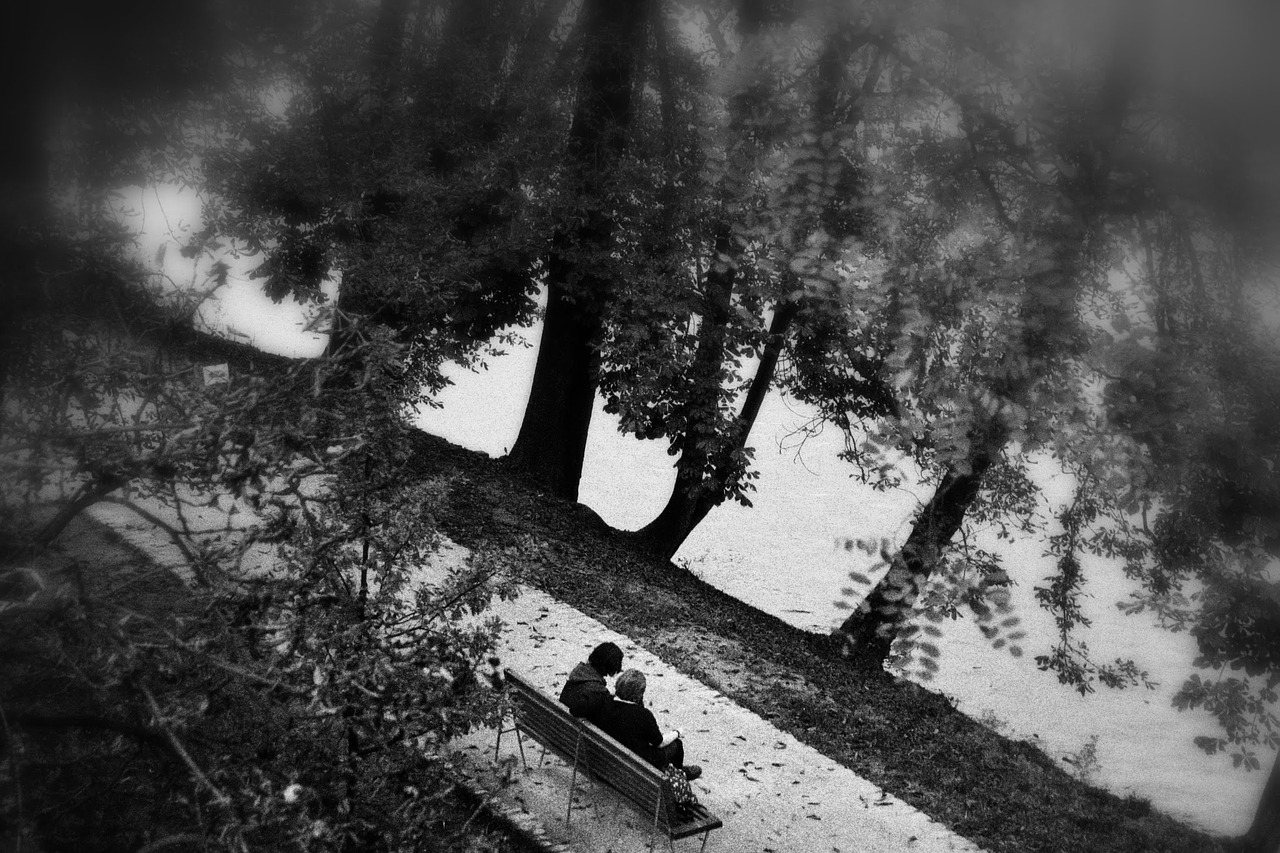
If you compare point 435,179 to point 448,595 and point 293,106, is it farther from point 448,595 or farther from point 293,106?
point 448,595

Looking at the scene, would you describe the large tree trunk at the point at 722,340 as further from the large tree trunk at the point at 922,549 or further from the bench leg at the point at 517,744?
the bench leg at the point at 517,744

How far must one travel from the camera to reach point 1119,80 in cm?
678

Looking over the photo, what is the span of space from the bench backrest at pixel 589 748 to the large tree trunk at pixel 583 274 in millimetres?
6135

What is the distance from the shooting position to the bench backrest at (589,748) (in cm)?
555

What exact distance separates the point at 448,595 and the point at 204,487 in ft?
4.38

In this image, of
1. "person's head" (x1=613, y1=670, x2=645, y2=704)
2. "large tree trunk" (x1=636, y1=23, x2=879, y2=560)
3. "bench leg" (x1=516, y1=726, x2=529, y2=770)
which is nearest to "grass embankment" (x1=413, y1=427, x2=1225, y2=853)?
"bench leg" (x1=516, y1=726, x2=529, y2=770)

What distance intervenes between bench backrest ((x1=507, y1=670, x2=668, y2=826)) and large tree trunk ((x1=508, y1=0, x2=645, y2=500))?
614 centimetres

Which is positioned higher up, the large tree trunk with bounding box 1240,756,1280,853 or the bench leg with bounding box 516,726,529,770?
the large tree trunk with bounding box 1240,756,1280,853

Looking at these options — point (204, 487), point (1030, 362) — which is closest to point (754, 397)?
point (1030, 362)

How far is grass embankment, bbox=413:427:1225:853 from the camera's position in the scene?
304 inches

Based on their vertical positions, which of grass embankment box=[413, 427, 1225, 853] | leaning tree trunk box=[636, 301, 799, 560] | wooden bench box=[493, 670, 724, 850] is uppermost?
leaning tree trunk box=[636, 301, 799, 560]

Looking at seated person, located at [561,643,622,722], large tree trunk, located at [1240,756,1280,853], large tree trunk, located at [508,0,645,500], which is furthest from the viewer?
large tree trunk, located at [508,0,645,500]

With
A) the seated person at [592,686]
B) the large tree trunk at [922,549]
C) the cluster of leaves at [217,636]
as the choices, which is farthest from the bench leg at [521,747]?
the large tree trunk at [922,549]

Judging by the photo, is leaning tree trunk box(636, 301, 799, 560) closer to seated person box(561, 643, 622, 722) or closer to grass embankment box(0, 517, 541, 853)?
seated person box(561, 643, 622, 722)
